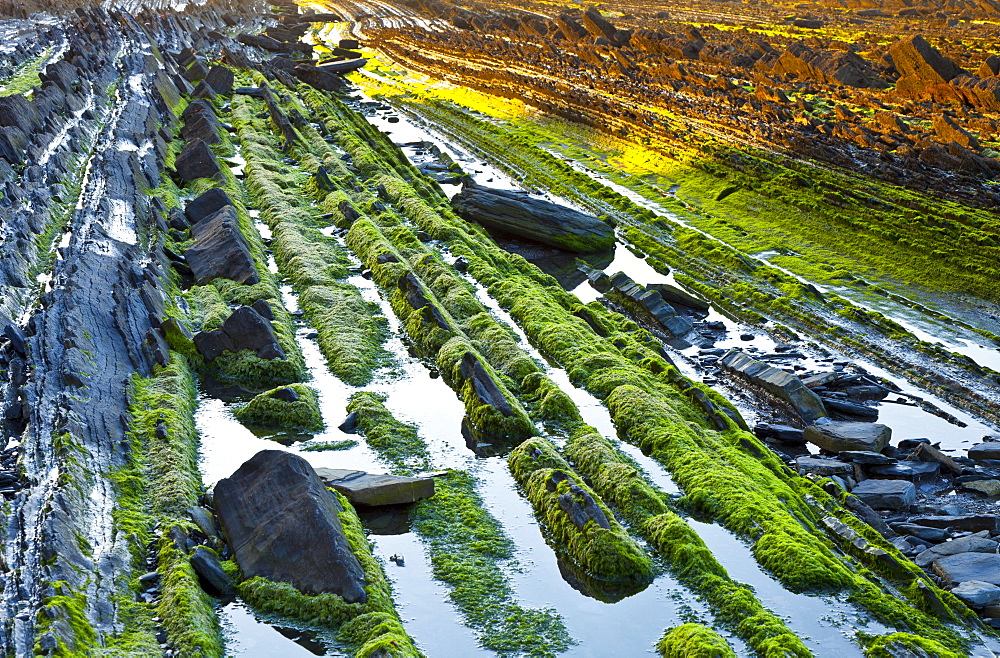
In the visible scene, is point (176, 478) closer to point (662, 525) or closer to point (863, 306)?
point (662, 525)

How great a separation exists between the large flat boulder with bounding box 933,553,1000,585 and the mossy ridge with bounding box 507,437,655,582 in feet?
14.3

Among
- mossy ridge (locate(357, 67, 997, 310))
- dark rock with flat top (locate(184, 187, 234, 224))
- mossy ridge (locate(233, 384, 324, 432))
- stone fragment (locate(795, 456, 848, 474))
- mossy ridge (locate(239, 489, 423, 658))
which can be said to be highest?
dark rock with flat top (locate(184, 187, 234, 224))

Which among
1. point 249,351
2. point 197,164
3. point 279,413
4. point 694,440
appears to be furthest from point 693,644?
point 197,164

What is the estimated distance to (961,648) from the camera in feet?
39.0

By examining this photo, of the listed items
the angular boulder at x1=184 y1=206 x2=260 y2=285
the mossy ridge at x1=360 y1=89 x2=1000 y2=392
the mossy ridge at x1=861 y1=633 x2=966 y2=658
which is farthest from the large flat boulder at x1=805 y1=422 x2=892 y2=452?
the angular boulder at x1=184 y1=206 x2=260 y2=285

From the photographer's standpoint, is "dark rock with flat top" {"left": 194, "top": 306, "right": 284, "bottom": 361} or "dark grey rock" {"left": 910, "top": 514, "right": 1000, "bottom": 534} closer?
"dark grey rock" {"left": 910, "top": 514, "right": 1000, "bottom": 534}

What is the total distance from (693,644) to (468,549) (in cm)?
362

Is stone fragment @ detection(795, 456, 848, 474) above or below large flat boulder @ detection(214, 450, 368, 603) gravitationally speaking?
below

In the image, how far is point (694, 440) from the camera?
16328 mm

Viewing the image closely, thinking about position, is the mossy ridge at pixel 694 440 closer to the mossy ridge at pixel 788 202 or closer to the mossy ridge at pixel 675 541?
the mossy ridge at pixel 675 541

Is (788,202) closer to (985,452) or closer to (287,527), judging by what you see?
(985,452)

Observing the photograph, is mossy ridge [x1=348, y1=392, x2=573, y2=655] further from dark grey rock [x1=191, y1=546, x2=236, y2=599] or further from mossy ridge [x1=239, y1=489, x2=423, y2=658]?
dark grey rock [x1=191, y1=546, x2=236, y2=599]

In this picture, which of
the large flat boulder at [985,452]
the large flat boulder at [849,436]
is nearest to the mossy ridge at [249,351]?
the large flat boulder at [849,436]

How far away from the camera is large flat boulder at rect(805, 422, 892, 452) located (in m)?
16.6
